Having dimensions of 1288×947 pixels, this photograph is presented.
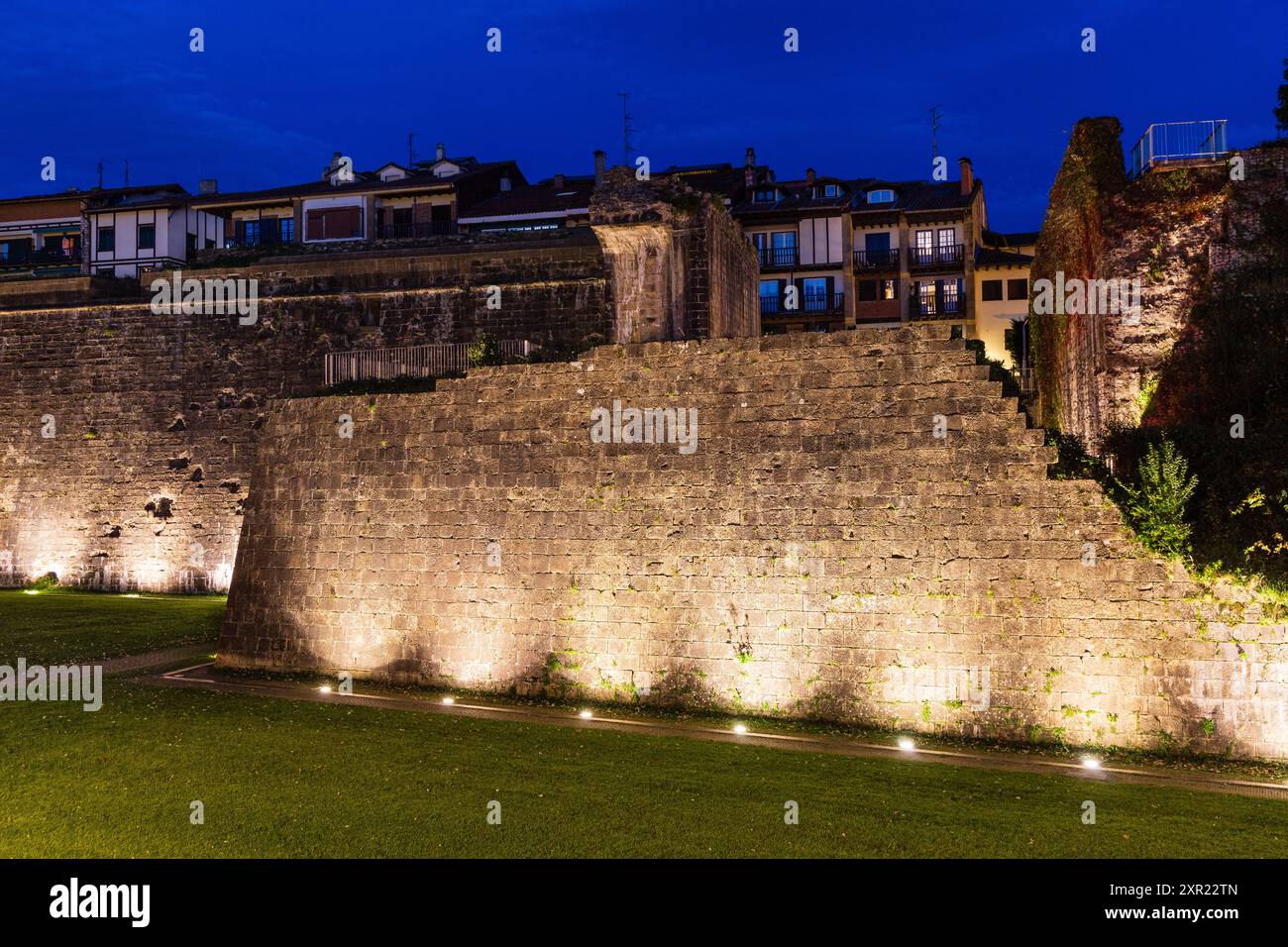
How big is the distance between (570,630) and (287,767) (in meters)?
4.31

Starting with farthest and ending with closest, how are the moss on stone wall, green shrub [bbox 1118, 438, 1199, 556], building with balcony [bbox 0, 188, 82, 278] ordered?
1. building with balcony [bbox 0, 188, 82, 278]
2. the moss on stone wall
3. green shrub [bbox 1118, 438, 1199, 556]

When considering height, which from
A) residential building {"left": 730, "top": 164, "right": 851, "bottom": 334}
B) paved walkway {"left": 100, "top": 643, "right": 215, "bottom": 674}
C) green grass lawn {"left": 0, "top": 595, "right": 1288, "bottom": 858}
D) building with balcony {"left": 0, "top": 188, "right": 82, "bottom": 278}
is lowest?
green grass lawn {"left": 0, "top": 595, "right": 1288, "bottom": 858}

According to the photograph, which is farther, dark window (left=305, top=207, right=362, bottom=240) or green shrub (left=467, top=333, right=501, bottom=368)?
dark window (left=305, top=207, right=362, bottom=240)

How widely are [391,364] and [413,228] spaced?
24.9 m

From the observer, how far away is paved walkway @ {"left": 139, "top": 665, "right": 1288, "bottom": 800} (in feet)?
33.5

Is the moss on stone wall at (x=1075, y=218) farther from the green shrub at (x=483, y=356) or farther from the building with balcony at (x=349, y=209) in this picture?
the building with balcony at (x=349, y=209)

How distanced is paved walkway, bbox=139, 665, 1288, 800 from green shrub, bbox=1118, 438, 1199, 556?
2.42 metres

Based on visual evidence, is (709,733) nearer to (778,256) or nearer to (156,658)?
(156,658)

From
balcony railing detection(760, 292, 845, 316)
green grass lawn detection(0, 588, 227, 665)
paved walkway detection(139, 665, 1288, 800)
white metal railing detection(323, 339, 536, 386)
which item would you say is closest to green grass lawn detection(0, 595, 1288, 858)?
paved walkway detection(139, 665, 1288, 800)

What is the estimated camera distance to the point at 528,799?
973 centimetres

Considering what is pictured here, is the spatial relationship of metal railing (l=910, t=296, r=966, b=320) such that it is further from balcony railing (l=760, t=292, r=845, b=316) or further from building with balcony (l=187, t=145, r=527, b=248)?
building with balcony (l=187, t=145, r=527, b=248)

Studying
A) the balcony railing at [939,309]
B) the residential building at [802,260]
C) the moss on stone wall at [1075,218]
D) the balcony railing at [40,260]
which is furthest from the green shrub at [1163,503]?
the balcony railing at [40,260]

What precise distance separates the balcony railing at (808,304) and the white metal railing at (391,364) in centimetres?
2504
